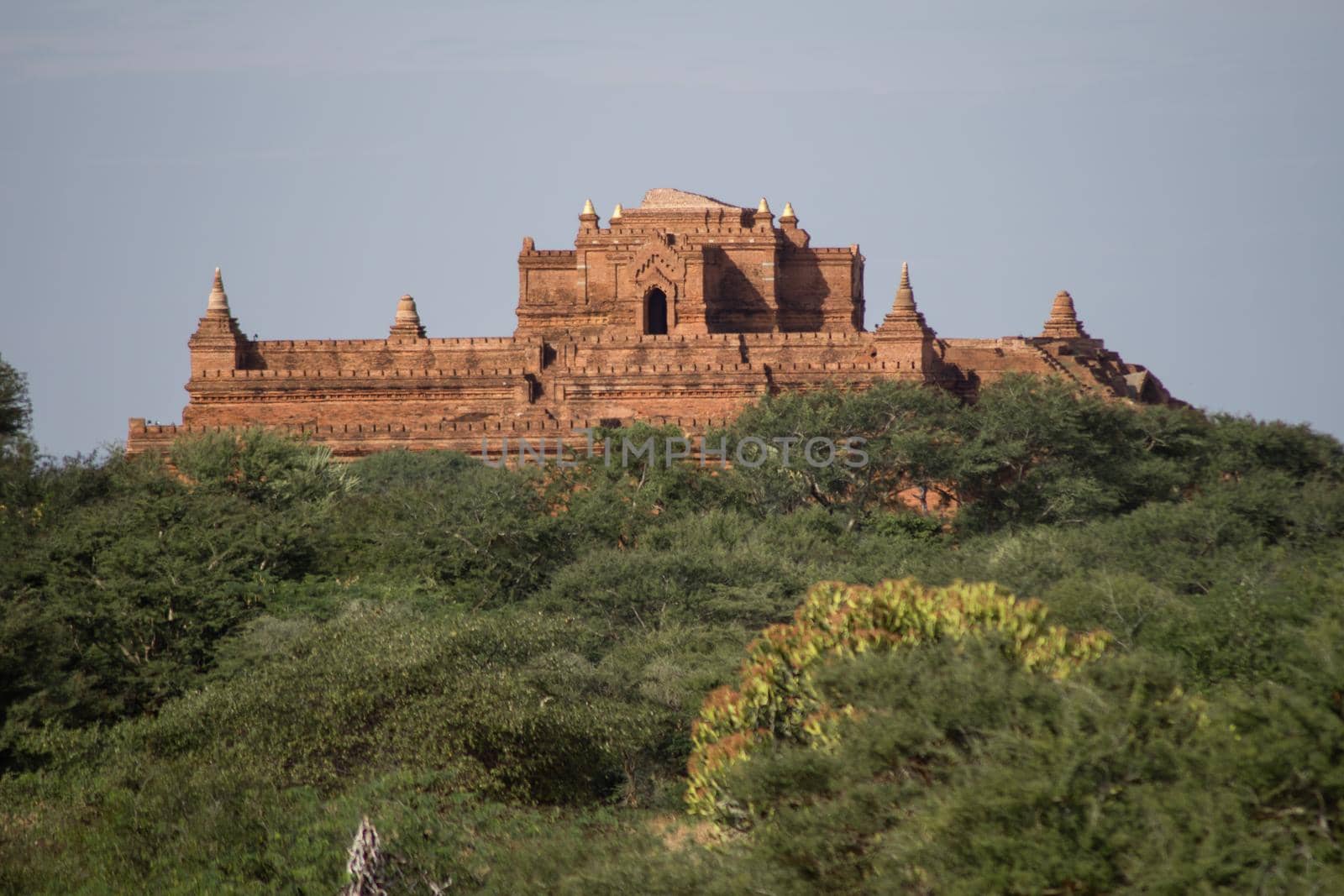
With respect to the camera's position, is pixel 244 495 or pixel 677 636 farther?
pixel 244 495

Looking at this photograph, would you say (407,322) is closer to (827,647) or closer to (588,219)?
(588,219)

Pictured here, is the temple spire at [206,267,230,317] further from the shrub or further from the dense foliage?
the shrub

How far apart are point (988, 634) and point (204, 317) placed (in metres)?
33.6

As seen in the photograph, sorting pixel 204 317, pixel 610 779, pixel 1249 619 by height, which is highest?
pixel 204 317

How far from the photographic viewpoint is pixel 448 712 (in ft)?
82.2

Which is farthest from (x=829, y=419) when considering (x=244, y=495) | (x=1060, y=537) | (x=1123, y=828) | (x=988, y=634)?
(x=1123, y=828)

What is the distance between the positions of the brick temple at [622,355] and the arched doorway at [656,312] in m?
0.04

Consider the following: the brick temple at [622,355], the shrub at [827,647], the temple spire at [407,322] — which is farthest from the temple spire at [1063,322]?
the shrub at [827,647]

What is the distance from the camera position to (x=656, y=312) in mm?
53719

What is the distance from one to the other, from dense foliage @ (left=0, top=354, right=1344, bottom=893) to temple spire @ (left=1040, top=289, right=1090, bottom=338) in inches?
384

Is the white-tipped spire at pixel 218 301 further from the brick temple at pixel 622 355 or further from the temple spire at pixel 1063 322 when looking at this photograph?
the temple spire at pixel 1063 322

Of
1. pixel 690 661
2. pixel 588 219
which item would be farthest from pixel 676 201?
pixel 690 661

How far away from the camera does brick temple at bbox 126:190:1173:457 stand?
47875 millimetres

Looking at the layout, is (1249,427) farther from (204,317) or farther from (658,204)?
(204,317)
